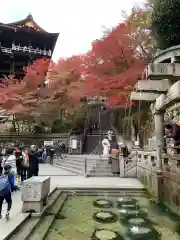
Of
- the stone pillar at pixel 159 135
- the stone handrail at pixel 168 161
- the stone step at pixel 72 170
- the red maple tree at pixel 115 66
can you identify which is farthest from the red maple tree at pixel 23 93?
the stone pillar at pixel 159 135

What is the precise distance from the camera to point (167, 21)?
9766mm

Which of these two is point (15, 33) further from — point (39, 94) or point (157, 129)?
point (157, 129)

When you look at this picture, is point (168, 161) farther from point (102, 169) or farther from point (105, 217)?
Answer: point (102, 169)

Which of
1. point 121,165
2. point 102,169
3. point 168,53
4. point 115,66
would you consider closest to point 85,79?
point 115,66

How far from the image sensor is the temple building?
36031 mm

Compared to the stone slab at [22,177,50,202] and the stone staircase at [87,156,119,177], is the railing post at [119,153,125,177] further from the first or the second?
the stone slab at [22,177,50,202]

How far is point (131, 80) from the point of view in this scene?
18.3 metres

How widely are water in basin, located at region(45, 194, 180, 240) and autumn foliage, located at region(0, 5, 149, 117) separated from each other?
1128 cm

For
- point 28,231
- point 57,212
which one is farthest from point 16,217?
point 57,212

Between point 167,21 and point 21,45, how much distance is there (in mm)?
31895

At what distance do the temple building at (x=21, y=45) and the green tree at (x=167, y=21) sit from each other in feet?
93.9

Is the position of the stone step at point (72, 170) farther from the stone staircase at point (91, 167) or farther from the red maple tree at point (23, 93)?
the red maple tree at point (23, 93)

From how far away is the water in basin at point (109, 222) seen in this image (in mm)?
5738

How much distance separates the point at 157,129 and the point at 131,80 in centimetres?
857
